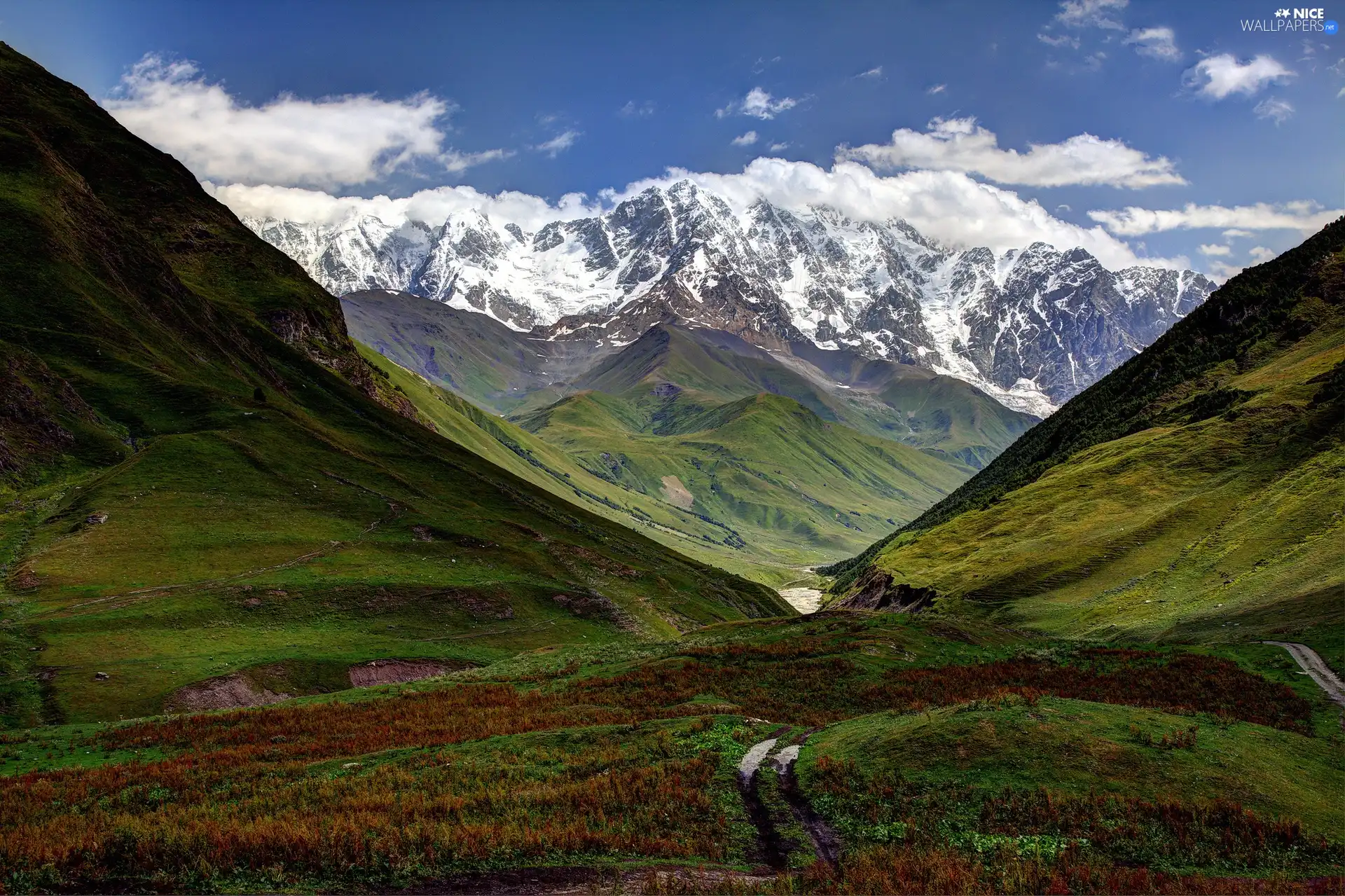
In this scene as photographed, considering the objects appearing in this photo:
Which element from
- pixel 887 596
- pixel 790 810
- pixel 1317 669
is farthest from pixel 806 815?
pixel 887 596

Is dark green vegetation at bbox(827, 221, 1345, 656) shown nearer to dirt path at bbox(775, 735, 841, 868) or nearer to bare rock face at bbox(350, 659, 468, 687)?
dirt path at bbox(775, 735, 841, 868)

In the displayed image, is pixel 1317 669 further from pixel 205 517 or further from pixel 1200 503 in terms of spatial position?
pixel 205 517

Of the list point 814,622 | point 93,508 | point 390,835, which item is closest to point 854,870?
point 390,835

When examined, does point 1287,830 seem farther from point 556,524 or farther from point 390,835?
point 556,524

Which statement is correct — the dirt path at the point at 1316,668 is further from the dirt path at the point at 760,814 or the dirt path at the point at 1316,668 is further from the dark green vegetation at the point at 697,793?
the dirt path at the point at 760,814

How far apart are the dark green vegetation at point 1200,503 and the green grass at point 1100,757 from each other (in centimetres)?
2403

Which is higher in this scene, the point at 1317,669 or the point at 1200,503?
the point at 1200,503

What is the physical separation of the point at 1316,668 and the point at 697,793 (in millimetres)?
40940

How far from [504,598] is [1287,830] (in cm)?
9487

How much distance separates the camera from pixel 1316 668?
48.8 meters

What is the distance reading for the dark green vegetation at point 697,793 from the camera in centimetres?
2347

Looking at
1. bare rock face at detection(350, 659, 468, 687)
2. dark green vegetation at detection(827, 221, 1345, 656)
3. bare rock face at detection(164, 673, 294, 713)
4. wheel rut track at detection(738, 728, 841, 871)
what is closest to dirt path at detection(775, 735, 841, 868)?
wheel rut track at detection(738, 728, 841, 871)

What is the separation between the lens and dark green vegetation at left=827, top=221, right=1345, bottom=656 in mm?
76812

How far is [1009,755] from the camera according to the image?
29766 mm
